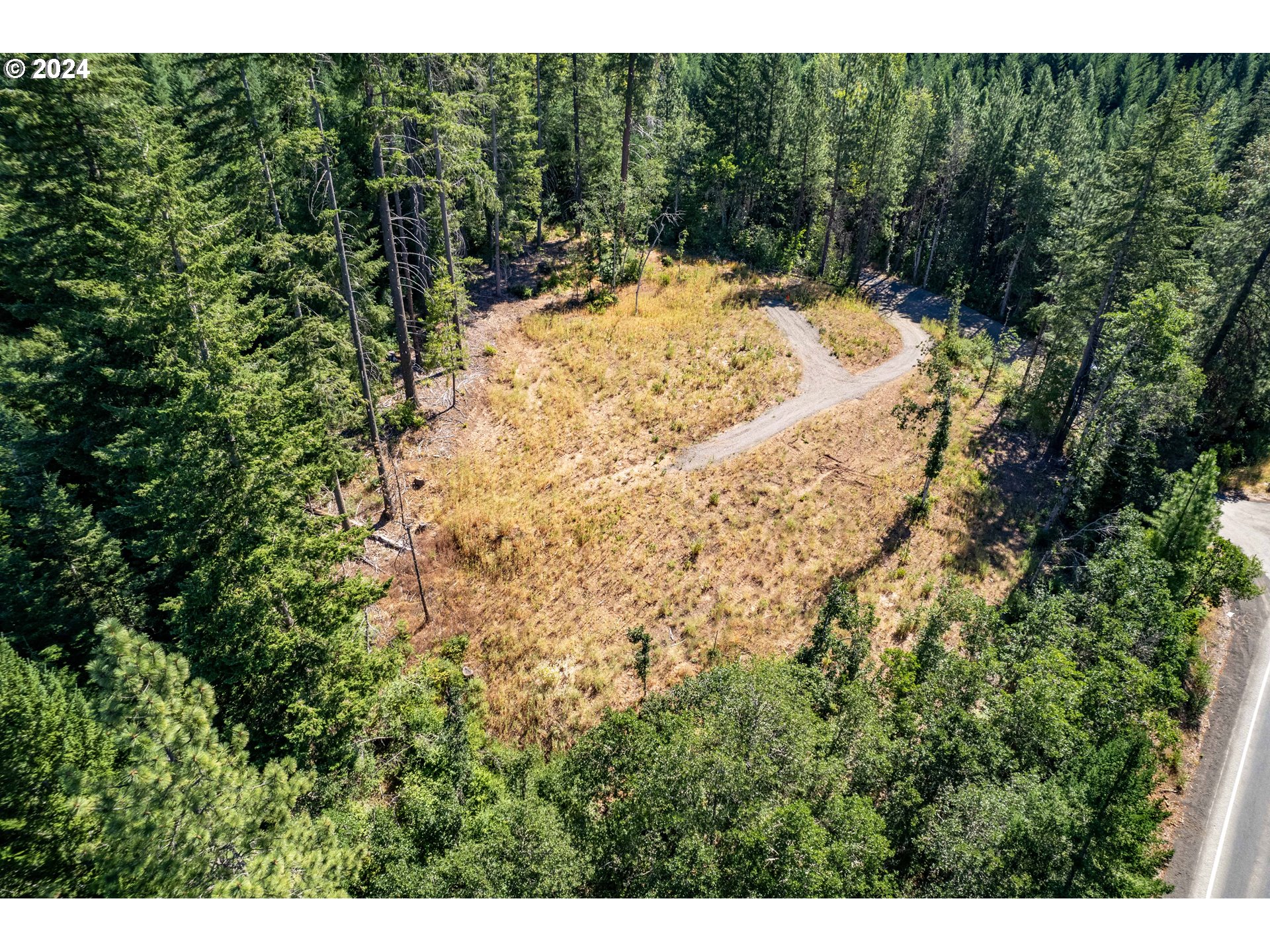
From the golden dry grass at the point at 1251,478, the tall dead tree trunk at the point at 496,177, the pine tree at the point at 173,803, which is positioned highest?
the tall dead tree trunk at the point at 496,177

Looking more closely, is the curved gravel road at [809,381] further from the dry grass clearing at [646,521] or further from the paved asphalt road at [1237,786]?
the paved asphalt road at [1237,786]

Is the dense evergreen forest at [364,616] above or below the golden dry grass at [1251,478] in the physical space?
above

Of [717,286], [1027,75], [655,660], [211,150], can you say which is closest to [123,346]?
[211,150]

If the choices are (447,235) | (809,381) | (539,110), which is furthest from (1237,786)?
(539,110)

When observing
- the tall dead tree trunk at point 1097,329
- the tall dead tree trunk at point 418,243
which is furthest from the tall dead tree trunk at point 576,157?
the tall dead tree trunk at point 1097,329

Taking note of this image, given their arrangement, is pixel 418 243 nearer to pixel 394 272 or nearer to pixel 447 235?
pixel 394 272

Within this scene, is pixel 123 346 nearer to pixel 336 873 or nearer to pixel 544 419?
pixel 336 873

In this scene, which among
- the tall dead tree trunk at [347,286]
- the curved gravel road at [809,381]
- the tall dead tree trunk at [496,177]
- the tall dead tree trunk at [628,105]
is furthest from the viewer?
the tall dead tree trunk at [628,105]
